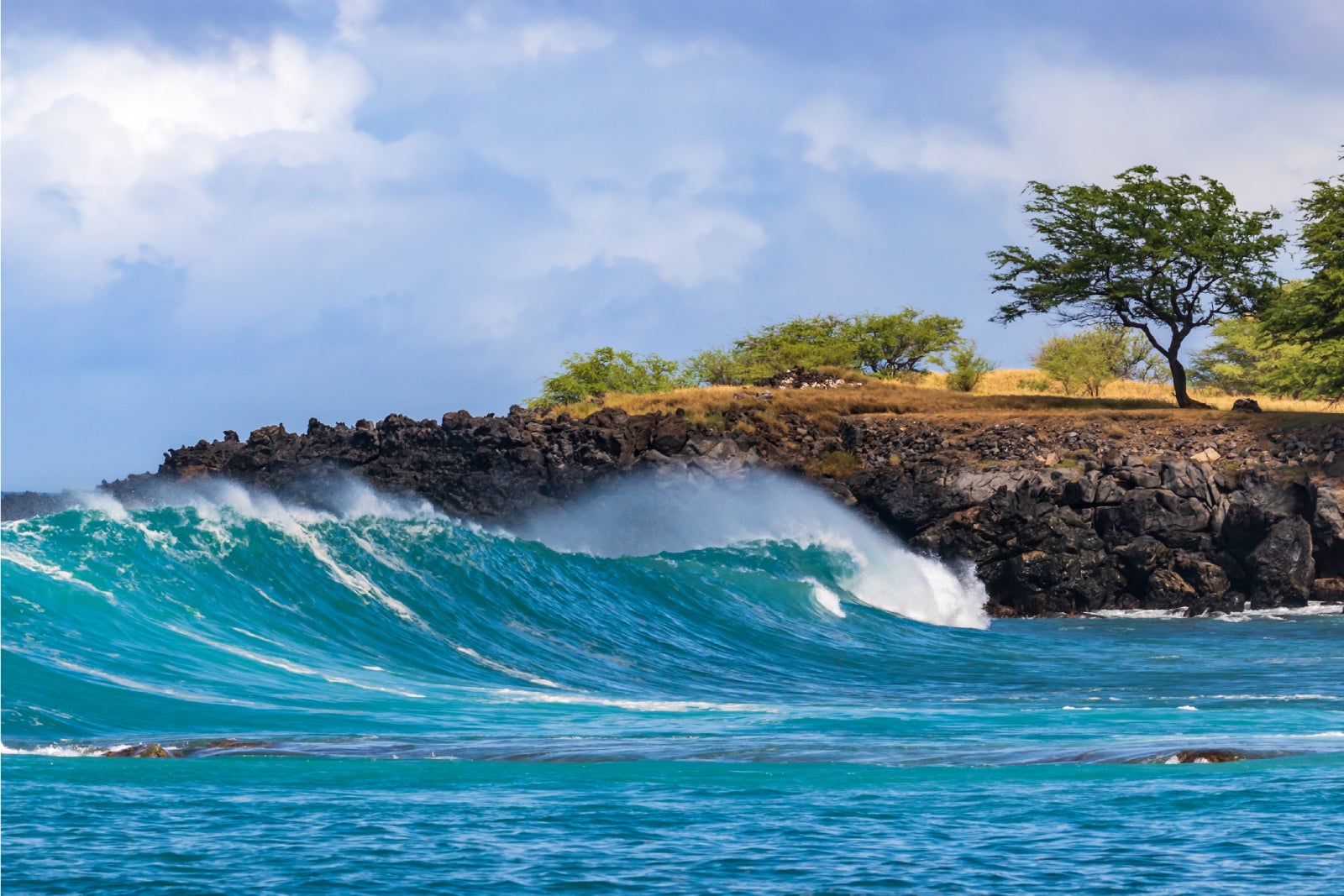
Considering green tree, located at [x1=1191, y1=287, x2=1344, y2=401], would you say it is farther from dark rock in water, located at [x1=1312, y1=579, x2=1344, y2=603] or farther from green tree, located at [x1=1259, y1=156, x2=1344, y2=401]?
dark rock in water, located at [x1=1312, y1=579, x2=1344, y2=603]

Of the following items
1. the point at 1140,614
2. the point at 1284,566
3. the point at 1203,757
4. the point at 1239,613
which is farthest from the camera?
the point at 1284,566

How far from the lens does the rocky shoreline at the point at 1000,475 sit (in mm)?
38656

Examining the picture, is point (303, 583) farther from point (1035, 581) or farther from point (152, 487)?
point (152, 487)

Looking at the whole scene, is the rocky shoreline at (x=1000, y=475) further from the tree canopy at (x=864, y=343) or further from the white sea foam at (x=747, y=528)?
the tree canopy at (x=864, y=343)

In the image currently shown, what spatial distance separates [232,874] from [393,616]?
1602 centimetres

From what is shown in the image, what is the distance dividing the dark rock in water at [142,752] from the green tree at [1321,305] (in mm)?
44387

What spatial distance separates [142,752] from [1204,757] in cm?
933

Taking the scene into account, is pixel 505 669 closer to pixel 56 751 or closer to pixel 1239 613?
pixel 56 751

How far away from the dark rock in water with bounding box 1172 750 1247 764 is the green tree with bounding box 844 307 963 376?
7112 centimetres

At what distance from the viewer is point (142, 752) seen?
42.8 feet

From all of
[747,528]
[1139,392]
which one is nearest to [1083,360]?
[1139,392]

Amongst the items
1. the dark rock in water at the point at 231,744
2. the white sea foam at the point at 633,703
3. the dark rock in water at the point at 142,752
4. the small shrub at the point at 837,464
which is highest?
the small shrub at the point at 837,464

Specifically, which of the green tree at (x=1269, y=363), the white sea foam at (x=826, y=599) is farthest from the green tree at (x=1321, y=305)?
the white sea foam at (x=826, y=599)

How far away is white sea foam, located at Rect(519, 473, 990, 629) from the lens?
3819cm
